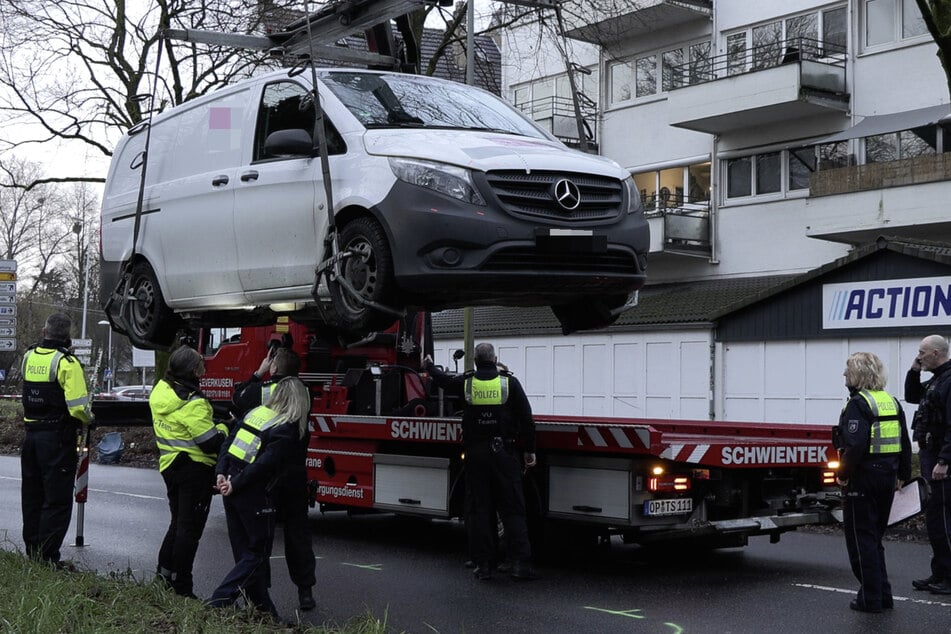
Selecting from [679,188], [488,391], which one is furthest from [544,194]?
[679,188]

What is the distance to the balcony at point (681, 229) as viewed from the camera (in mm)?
28438

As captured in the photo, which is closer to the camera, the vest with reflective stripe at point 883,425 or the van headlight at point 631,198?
the vest with reflective stripe at point 883,425

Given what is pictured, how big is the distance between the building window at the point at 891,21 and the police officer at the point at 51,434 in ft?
67.0

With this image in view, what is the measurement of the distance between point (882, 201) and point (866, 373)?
669 inches

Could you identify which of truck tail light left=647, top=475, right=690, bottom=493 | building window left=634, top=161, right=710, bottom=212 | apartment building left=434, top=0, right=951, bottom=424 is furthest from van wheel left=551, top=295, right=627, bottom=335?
building window left=634, top=161, right=710, bottom=212

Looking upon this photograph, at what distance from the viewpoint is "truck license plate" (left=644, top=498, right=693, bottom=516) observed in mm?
9594

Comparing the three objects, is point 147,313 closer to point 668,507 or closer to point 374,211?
point 374,211

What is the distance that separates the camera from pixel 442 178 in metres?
8.05

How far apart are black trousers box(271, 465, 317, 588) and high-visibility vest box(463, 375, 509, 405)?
7.01ft

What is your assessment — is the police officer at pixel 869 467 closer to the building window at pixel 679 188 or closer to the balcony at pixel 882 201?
the balcony at pixel 882 201

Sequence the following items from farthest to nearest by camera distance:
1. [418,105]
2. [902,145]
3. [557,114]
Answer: [557,114]
[902,145]
[418,105]

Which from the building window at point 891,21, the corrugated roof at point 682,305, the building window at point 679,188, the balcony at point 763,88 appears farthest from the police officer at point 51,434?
the building window at point 679,188

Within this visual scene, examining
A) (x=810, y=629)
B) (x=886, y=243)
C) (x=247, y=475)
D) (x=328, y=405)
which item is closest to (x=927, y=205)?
(x=886, y=243)

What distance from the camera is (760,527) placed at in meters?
9.92
